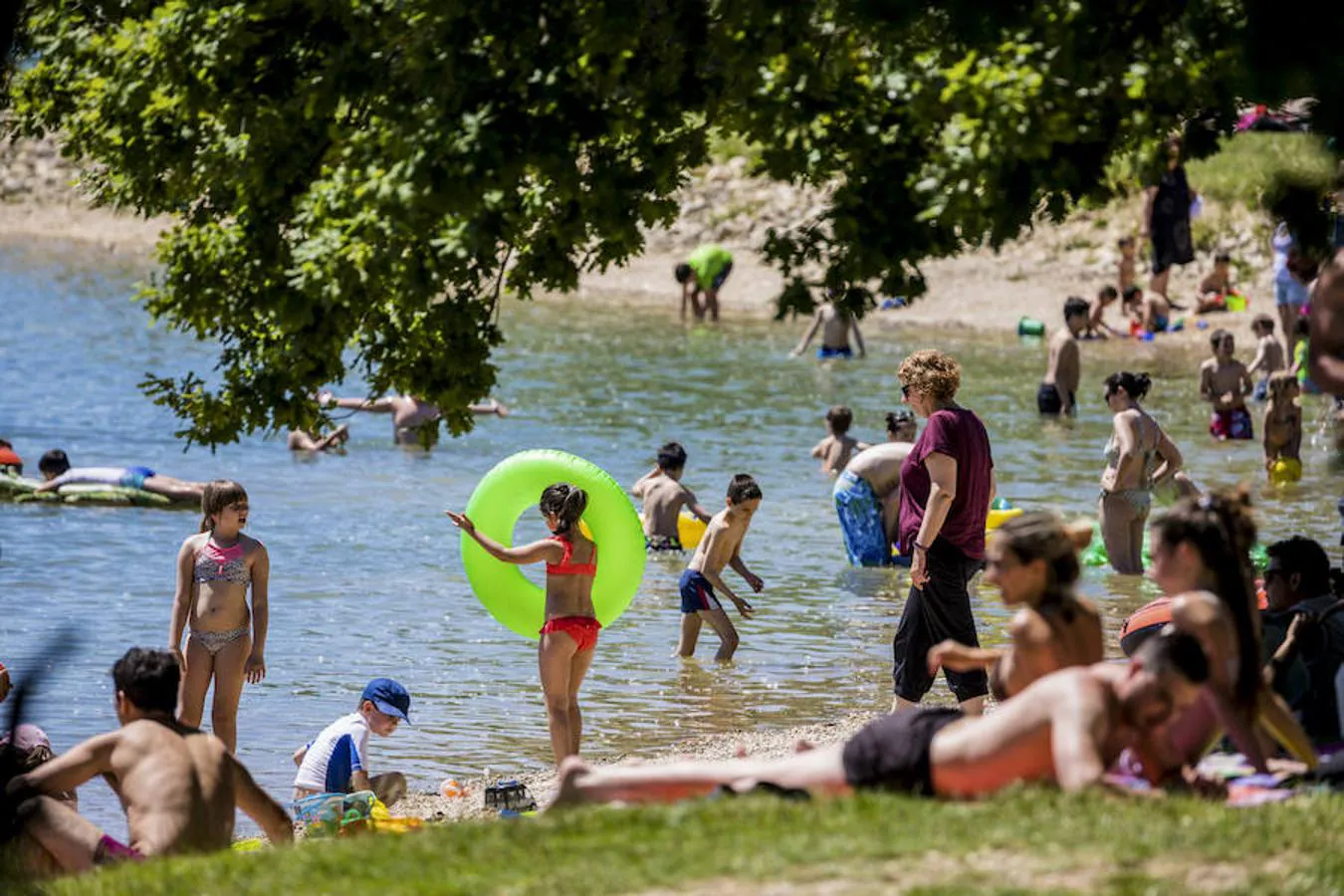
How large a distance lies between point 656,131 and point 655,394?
19417 millimetres

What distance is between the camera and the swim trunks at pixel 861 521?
15.5 meters

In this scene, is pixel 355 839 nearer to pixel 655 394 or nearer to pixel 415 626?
pixel 415 626

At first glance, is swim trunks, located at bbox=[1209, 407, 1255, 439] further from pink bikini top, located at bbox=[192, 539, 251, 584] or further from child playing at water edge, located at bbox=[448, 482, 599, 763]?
pink bikini top, located at bbox=[192, 539, 251, 584]

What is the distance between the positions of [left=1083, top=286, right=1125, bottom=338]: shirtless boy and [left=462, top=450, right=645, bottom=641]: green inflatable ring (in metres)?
21.1

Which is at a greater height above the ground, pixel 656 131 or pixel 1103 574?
pixel 656 131

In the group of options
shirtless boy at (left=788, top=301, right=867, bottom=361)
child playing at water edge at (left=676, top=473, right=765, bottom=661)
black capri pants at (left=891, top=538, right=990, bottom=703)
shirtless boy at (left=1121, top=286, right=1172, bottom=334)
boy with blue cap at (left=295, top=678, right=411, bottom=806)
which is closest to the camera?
boy with blue cap at (left=295, top=678, right=411, bottom=806)

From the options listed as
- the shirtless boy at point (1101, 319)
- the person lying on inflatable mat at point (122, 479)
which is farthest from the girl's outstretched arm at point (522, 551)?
the shirtless boy at point (1101, 319)

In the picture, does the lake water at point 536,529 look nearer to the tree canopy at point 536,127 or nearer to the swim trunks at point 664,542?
the swim trunks at point 664,542

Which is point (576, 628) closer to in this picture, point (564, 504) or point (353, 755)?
point (564, 504)

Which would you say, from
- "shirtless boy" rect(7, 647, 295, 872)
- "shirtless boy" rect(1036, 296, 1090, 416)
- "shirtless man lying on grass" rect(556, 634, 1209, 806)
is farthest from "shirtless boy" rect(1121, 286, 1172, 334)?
"shirtless boy" rect(7, 647, 295, 872)

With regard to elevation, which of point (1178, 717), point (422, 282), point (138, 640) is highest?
point (422, 282)

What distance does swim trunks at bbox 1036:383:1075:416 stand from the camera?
23438 mm

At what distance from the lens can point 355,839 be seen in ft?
22.0

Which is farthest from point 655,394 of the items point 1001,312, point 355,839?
point 355,839
